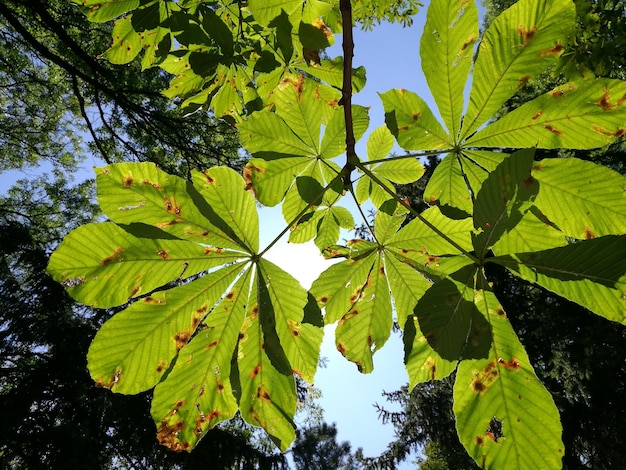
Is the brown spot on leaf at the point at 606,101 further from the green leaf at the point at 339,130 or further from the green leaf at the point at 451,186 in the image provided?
the green leaf at the point at 339,130

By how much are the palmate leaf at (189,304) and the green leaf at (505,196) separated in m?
0.43

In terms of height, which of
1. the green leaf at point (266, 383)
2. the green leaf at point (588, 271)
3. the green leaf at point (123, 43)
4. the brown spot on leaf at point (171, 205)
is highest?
the green leaf at point (123, 43)

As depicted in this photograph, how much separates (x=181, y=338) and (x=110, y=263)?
0.22m

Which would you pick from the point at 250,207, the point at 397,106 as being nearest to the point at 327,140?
the point at 397,106

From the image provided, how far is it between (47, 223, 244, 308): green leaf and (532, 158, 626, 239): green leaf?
2.69 ft

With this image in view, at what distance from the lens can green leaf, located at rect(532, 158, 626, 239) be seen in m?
0.78

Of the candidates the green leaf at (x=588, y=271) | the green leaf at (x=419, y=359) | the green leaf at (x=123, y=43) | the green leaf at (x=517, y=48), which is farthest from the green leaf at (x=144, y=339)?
the green leaf at (x=123, y=43)

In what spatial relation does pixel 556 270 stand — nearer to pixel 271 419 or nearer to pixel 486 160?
pixel 486 160

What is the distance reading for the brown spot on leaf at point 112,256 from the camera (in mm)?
792

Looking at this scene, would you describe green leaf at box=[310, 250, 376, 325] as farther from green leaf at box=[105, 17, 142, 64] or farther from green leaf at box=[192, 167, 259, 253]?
green leaf at box=[105, 17, 142, 64]

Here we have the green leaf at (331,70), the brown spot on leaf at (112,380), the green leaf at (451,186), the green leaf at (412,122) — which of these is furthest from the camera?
the green leaf at (331,70)

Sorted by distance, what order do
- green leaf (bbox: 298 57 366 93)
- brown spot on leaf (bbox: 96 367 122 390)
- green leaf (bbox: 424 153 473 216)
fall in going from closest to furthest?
brown spot on leaf (bbox: 96 367 122 390), green leaf (bbox: 424 153 473 216), green leaf (bbox: 298 57 366 93)

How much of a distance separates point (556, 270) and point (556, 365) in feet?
21.6

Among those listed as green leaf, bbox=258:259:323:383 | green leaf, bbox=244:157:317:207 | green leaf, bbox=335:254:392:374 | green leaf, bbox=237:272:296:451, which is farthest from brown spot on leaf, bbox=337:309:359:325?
green leaf, bbox=244:157:317:207
